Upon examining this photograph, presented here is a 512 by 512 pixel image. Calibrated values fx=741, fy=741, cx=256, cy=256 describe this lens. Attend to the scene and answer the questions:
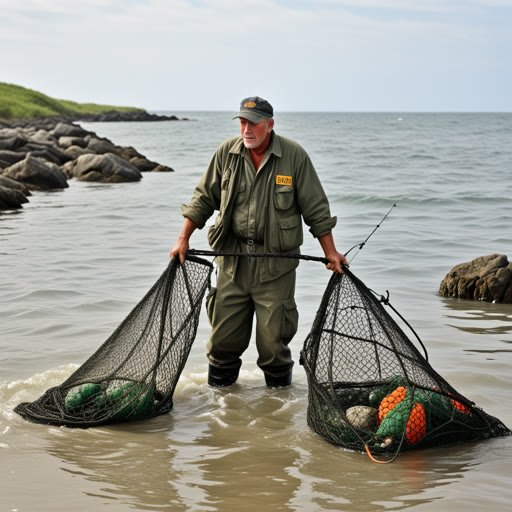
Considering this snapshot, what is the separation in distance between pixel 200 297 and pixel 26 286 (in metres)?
4.55

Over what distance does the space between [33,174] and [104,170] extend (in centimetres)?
378

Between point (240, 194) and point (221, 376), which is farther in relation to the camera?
point (221, 376)

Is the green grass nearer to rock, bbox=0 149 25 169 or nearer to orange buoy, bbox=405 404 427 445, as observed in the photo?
rock, bbox=0 149 25 169

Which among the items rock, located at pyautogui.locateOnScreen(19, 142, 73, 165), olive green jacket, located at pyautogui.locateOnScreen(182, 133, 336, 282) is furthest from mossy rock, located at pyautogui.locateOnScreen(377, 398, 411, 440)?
rock, located at pyautogui.locateOnScreen(19, 142, 73, 165)

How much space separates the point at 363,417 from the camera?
4.41 m

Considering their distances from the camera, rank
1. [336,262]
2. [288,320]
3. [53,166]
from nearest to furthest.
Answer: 1. [336,262]
2. [288,320]
3. [53,166]

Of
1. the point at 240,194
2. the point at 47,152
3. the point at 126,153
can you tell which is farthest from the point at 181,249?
the point at 126,153

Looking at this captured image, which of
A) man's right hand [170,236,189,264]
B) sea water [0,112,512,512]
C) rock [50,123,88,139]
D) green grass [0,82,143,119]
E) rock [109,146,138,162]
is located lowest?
sea water [0,112,512,512]

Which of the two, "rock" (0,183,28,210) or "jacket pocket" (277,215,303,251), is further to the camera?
"rock" (0,183,28,210)

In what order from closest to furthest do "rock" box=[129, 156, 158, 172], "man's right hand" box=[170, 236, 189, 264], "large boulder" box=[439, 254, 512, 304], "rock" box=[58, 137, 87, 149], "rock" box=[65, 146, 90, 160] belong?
1. "man's right hand" box=[170, 236, 189, 264]
2. "large boulder" box=[439, 254, 512, 304]
3. "rock" box=[65, 146, 90, 160]
4. "rock" box=[129, 156, 158, 172]
5. "rock" box=[58, 137, 87, 149]

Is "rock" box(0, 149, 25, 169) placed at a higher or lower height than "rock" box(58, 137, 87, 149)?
lower

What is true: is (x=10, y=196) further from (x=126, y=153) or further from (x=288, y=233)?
(x=126, y=153)

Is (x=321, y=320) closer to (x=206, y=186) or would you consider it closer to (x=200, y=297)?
(x=200, y=297)

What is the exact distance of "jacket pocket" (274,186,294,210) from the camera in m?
4.80
